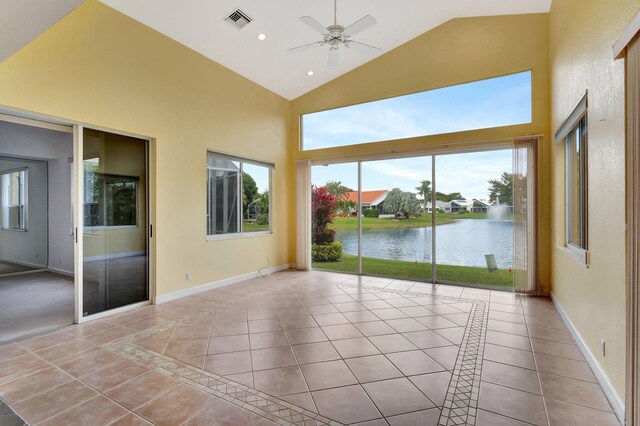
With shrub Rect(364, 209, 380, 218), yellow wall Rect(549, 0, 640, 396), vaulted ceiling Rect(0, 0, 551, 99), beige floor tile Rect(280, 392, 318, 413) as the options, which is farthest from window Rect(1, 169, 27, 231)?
yellow wall Rect(549, 0, 640, 396)

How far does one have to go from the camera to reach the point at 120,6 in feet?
12.3

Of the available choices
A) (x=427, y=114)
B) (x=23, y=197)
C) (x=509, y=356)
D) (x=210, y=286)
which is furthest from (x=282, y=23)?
(x=23, y=197)

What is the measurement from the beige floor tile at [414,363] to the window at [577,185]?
1990mm

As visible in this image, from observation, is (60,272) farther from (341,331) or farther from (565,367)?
(565,367)

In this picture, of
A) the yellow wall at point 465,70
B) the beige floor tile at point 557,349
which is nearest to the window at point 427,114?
the yellow wall at point 465,70

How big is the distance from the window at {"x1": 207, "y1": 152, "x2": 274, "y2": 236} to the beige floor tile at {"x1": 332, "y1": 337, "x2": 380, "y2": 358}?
3164 mm

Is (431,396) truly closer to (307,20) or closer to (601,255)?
(601,255)

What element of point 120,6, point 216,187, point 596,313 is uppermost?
point 120,6

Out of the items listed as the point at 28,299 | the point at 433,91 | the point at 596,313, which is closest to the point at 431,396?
the point at 596,313

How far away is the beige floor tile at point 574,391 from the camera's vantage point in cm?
209

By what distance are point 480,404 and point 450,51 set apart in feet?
17.4

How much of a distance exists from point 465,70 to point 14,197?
343 inches

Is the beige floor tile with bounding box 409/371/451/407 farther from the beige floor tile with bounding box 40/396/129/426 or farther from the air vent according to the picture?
the air vent

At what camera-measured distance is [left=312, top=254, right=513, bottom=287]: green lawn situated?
5.27 meters
